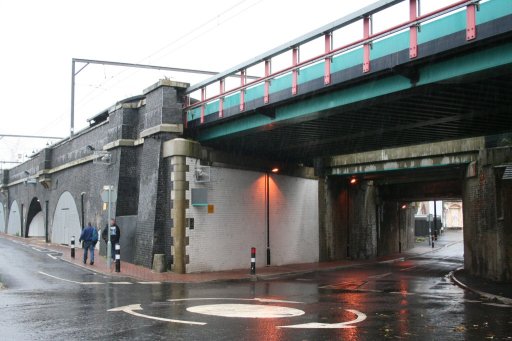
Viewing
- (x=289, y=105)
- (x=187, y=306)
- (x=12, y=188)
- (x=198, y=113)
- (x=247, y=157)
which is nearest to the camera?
(x=187, y=306)

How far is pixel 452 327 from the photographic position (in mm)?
9414

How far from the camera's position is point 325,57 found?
14430 millimetres

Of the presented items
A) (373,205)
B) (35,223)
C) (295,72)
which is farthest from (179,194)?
(35,223)

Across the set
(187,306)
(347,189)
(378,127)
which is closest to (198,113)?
(378,127)

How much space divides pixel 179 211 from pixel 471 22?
42.5 ft

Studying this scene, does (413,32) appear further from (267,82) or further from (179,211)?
(179,211)

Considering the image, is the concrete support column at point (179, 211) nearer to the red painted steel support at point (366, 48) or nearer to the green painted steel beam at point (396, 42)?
the green painted steel beam at point (396, 42)

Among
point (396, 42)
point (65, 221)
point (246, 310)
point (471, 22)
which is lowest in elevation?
point (246, 310)

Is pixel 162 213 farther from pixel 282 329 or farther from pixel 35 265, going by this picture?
pixel 282 329

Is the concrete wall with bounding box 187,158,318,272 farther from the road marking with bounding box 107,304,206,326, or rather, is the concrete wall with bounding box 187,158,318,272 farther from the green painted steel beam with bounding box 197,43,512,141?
the road marking with bounding box 107,304,206,326

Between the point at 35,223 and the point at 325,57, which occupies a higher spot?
the point at 325,57

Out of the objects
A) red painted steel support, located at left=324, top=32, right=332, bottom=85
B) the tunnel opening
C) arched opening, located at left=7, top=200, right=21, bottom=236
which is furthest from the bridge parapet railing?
arched opening, located at left=7, top=200, right=21, bottom=236

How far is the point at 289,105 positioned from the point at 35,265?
12.3 metres

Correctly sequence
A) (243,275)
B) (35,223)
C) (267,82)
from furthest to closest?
(35,223) < (243,275) < (267,82)
